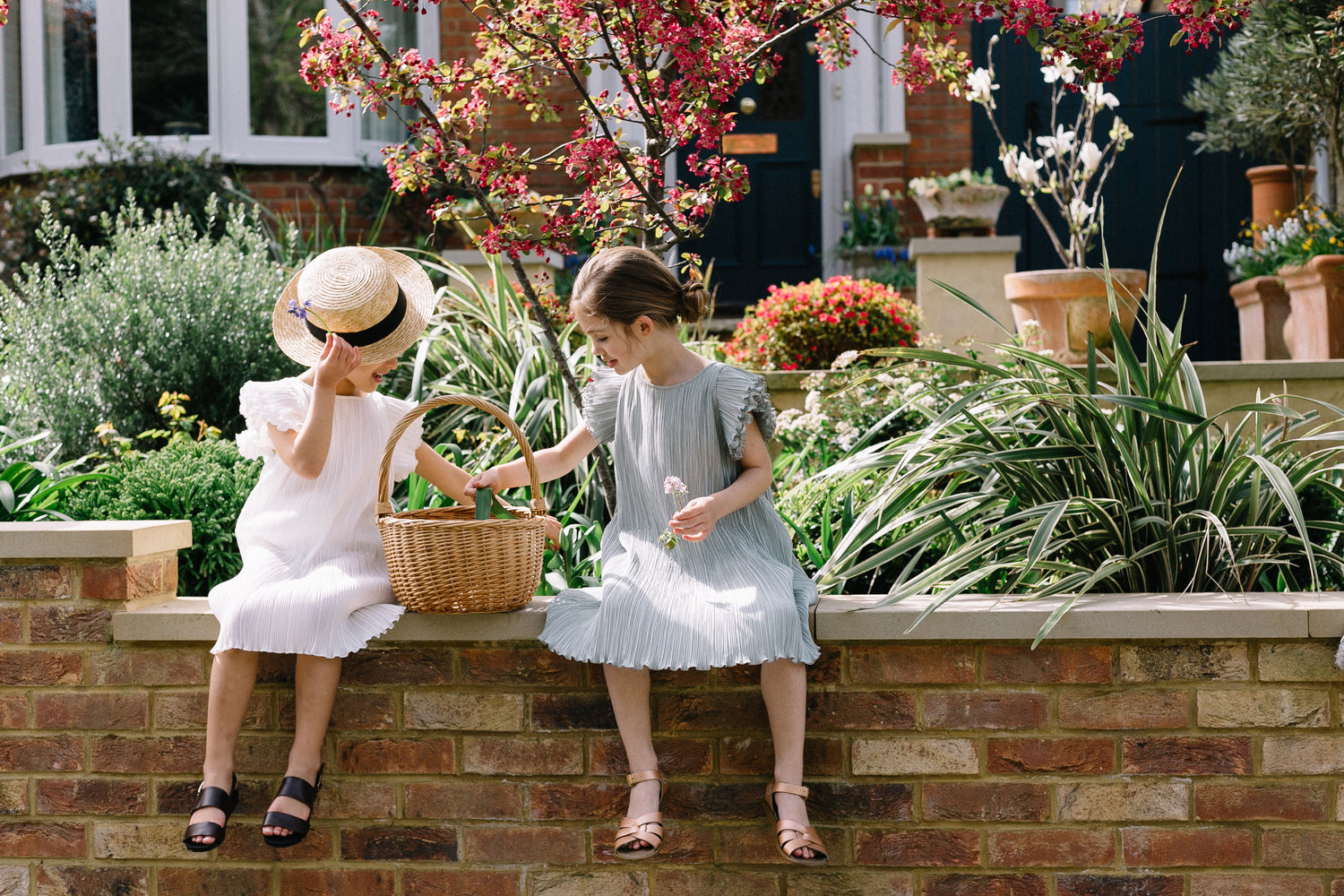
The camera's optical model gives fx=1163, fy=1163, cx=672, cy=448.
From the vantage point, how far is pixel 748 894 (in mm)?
2564

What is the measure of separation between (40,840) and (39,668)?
403 mm

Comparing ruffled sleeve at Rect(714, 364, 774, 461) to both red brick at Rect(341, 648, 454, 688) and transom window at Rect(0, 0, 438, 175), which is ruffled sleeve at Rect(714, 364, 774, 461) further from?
transom window at Rect(0, 0, 438, 175)

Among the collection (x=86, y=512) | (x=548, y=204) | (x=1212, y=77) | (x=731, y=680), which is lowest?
(x=731, y=680)

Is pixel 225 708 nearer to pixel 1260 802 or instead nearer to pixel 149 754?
pixel 149 754

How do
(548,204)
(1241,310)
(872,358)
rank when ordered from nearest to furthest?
(548,204) < (872,358) < (1241,310)

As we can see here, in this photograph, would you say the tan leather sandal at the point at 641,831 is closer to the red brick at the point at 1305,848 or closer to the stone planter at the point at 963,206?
the red brick at the point at 1305,848

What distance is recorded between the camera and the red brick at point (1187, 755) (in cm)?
247

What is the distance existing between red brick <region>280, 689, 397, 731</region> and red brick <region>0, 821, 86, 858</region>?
2.25ft

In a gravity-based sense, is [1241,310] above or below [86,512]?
above

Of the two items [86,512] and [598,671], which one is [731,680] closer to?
[598,671]

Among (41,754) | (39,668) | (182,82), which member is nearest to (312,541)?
(39,668)

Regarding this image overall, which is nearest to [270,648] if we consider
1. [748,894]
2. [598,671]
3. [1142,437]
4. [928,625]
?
[598,671]

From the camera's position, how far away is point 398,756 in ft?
8.60

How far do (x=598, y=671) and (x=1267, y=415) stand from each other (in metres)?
2.90
